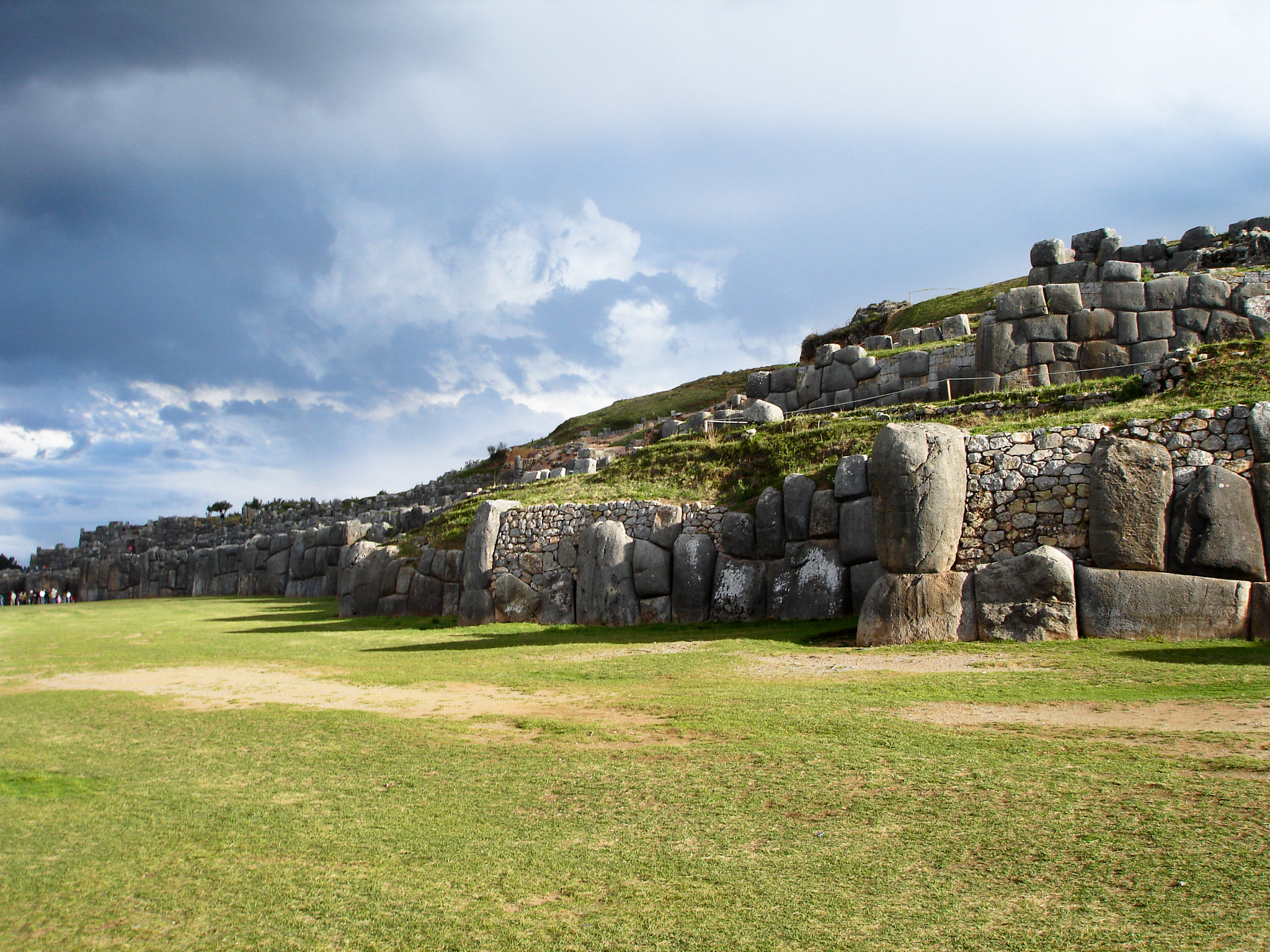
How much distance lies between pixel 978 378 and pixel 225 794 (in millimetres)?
24979

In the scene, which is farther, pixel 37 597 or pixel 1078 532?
pixel 37 597

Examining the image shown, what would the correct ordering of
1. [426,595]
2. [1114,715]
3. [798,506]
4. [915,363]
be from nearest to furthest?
1. [1114,715]
2. [798,506]
3. [426,595]
4. [915,363]

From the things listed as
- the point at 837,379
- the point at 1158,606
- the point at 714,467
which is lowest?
the point at 1158,606

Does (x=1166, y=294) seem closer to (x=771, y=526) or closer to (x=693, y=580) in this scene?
(x=771, y=526)

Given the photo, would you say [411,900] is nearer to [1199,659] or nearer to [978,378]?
[1199,659]

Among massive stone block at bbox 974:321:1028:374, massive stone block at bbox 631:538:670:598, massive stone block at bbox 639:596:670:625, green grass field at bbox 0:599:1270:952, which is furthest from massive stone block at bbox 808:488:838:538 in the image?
massive stone block at bbox 974:321:1028:374

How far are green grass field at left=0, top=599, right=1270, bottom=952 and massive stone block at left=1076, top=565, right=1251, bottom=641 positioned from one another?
0.51 metres

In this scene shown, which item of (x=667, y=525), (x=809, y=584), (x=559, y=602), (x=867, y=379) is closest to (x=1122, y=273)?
(x=867, y=379)

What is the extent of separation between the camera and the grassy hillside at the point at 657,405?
5866cm

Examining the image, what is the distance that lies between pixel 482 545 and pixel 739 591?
731 cm

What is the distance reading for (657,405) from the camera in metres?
62.8

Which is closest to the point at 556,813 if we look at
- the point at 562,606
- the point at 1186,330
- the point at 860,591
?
the point at 860,591

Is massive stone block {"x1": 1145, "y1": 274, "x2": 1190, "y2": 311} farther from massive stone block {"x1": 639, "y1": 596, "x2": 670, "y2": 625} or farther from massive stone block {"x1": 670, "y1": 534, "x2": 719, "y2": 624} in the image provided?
massive stone block {"x1": 639, "y1": 596, "x2": 670, "y2": 625}

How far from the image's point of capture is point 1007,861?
5.05 metres
